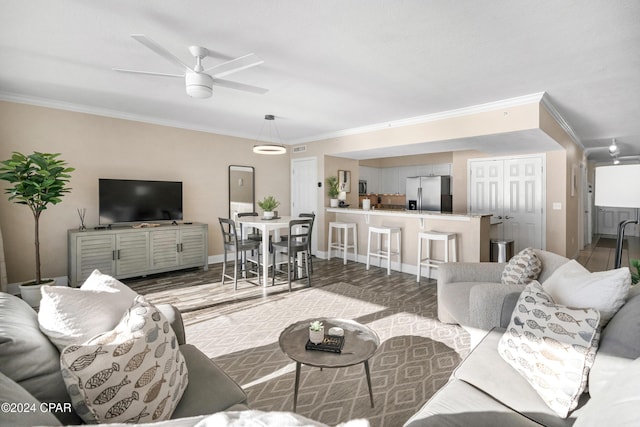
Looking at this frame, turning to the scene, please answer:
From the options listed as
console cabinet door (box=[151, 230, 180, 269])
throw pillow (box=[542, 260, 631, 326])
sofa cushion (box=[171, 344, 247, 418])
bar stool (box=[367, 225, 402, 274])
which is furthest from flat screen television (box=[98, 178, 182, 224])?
throw pillow (box=[542, 260, 631, 326])

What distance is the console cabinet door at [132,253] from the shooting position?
4629 mm

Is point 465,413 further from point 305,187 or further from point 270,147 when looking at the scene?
point 305,187

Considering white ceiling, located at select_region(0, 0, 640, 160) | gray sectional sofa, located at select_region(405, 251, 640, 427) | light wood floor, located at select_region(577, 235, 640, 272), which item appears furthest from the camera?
A: light wood floor, located at select_region(577, 235, 640, 272)

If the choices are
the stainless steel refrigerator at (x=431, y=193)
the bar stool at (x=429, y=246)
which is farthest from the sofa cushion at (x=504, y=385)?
the stainless steel refrigerator at (x=431, y=193)

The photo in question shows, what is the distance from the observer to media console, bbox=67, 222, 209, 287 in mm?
4332

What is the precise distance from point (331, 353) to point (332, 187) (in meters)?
4.92

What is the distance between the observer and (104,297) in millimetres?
1433

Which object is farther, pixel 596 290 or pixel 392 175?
pixel 392 175

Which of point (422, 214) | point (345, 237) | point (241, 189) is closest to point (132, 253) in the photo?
point (241, 189)

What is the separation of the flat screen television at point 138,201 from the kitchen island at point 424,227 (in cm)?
296

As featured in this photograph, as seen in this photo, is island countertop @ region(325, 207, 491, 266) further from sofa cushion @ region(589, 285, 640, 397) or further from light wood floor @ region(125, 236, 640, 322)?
sofa cushion @ region(589, 285, 640, 397)

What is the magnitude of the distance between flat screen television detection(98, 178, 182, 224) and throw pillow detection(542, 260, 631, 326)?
5.37m

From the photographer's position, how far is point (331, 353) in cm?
187

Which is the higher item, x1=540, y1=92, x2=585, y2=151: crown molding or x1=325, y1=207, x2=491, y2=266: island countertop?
x1=540, y1=92, x2=585, y2=151: crown molding
